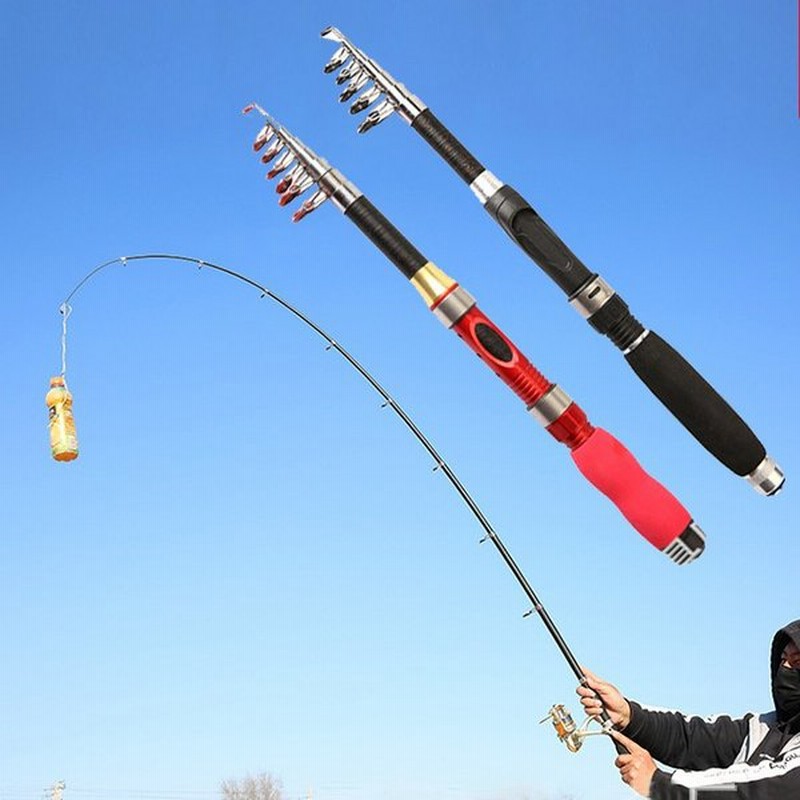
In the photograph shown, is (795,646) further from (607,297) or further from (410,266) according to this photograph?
(410,266)

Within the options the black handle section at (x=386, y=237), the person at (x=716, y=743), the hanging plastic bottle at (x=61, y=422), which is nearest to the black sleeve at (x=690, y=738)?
the person at (x=716, y=743)

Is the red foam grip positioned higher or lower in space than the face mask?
higher

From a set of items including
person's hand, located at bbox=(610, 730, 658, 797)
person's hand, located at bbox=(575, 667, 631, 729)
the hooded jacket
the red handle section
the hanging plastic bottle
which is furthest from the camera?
the hanging plastic bottle

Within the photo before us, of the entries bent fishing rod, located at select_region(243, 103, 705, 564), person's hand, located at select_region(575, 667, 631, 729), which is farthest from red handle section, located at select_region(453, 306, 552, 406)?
person's hand, located at select_region(575, 667, 631, 729)

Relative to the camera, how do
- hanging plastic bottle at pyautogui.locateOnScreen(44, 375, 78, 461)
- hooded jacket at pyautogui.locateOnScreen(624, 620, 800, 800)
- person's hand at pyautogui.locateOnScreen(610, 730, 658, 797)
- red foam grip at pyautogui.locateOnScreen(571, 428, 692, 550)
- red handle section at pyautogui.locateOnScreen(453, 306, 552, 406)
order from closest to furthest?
red foam grip at pyautogui.locateOnScreen(571, 428, 692, 550) → red handle section at pyautogui.locateOnScreen(453, 306, 552, 406) → hooded jacket at pyautogui.locateOnScreen(624, 620, 800, 800) → person's hand at pyautogui.locateOnScreen(610, 730, 658, 797) → hanging plastic bottle at pyautogui.locateOnScreen(44, 375, 78, 461)

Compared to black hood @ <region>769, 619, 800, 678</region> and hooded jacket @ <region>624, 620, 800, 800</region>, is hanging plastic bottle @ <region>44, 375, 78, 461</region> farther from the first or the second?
black hood @ <region>769, 619, 800, 678</region>

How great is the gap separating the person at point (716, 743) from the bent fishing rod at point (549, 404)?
1135 millimetres

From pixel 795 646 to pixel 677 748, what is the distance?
3.11 feet

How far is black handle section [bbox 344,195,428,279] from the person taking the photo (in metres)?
7.57

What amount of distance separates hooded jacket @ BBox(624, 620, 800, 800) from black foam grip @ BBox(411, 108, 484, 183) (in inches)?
112

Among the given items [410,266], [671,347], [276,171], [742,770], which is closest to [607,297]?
[671,347]

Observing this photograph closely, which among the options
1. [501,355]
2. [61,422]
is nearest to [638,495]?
[501,355]

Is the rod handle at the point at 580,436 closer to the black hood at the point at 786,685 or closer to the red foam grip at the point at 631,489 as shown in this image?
the red foam grip at the point at 631,489

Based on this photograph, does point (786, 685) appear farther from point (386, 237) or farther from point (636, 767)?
point (386, 237)
